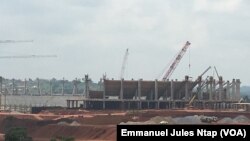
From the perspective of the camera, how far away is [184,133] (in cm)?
1446

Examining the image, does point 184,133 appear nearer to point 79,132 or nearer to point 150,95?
point 79,132

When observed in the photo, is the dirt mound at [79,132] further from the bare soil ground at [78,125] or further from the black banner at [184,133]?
the black banner at [184,133]

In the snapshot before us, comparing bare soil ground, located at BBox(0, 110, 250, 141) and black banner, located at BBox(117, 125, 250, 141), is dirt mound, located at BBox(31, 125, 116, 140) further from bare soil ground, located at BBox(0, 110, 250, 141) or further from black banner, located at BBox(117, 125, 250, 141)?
black banner, located at BBox(117, 125, 250, 141)

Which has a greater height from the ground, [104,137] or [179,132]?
[179,132]

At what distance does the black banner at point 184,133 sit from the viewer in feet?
47.2

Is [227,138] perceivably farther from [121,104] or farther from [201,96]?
[201,96]

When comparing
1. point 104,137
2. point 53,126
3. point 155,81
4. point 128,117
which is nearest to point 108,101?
point 155,81

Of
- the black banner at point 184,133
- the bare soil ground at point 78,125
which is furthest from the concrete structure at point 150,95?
the black banner at point 184,133

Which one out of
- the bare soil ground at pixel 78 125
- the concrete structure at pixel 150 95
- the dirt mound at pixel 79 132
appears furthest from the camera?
the concrete structure at pixel 150 95

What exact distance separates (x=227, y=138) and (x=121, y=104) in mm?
170699

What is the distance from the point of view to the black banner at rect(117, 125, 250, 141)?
14.4 m

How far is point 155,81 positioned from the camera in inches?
7397

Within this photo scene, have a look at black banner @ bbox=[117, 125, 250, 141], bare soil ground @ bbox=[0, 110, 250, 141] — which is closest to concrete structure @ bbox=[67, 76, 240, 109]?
bare soil ground @ bbox=[0, 110, 250, 141]

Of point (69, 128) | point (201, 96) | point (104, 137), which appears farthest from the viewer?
point (201, 96)
